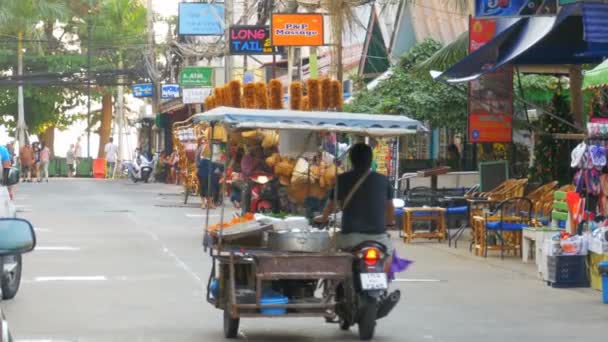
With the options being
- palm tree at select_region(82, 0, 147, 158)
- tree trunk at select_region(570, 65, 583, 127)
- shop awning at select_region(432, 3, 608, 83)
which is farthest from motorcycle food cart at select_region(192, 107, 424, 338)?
palm tree at select_region(82, 0, 147, 158)

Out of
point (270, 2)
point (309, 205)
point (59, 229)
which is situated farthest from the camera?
point (270, 2)

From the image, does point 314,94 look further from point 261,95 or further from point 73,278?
point 73,278

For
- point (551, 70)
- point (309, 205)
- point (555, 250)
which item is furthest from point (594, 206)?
point (551, 70)

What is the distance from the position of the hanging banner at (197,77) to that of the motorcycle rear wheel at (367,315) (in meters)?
34.9

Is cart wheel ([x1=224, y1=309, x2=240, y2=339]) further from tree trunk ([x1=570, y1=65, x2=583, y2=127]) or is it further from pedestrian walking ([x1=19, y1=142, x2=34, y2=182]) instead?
pedestrian walking ([x1=19, y1=142, x2=34, y2=182])

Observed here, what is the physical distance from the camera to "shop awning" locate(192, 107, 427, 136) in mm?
11484

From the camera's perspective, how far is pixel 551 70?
2278cm

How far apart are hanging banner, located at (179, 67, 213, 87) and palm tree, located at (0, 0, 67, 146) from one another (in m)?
18.4

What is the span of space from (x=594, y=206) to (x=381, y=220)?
5366 mm

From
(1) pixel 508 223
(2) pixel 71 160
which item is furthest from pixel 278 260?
(2) pixel 71 160

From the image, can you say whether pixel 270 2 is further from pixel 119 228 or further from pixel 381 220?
pixel 381 220

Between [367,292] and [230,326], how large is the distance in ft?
4.32

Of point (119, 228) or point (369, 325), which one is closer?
point (369, 325)

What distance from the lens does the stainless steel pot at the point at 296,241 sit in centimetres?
1154
